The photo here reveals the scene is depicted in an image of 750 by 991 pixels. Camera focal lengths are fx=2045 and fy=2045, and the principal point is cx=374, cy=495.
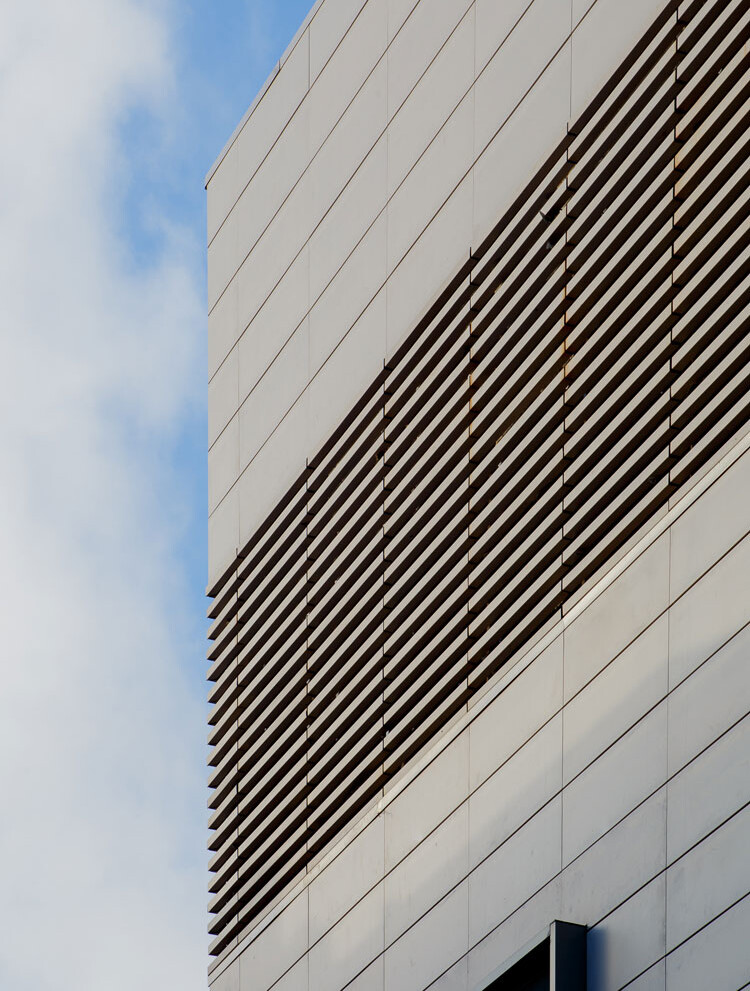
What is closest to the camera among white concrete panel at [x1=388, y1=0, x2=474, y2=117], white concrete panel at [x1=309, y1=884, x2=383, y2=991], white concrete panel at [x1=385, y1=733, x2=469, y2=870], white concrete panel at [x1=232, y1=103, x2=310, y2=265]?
white concrete panel at [x1=385, y1=733, x2=469, y2=870]

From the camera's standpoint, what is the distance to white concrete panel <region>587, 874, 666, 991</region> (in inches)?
585

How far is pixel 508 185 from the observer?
1911 centimetres

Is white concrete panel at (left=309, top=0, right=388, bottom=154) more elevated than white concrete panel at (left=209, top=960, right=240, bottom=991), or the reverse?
white concrete panel at (left=309, top=0, right=388, bottom=154)

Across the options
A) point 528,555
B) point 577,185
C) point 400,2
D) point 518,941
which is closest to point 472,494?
point 528,555

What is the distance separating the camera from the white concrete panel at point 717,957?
13.8m

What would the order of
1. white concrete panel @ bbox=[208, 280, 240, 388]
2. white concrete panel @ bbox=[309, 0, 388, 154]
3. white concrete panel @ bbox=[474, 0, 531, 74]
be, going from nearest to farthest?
white concrete panel @ bbox=[474, 0, 531, 74]
white concrete panel @ bbox=[309, 0, 388, 154]
white concrete panel @ bbox=[208, 280, 240, 388]

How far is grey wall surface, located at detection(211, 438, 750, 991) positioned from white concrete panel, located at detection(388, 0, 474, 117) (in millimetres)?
7250

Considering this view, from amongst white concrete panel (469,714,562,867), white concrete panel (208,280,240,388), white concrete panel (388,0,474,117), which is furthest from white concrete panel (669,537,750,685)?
white concrete panel (208,280,240,388)

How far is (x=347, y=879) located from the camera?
19.8 m

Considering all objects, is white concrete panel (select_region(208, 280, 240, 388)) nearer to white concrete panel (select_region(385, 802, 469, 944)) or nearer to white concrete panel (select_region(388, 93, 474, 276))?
white concrete panel (select_region(388, 93, 474, 276))

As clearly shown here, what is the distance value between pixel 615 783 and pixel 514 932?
5.98ft

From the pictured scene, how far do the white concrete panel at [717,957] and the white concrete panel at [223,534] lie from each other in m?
10.5

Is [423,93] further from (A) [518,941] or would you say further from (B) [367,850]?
(A) [518,941]

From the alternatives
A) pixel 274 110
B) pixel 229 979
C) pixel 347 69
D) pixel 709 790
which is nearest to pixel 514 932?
pixel 709 790
